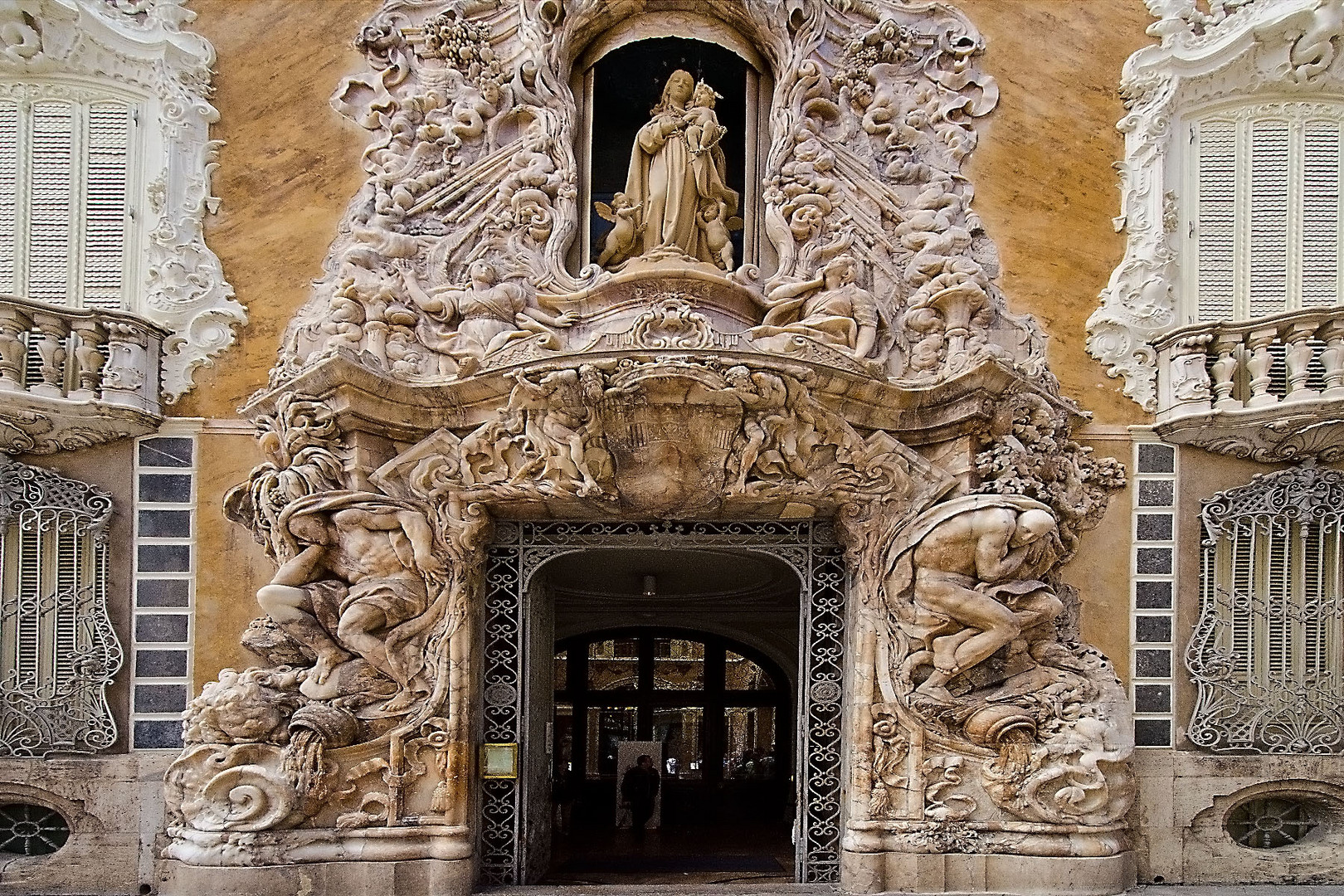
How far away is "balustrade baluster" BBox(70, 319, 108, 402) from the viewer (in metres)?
8.58

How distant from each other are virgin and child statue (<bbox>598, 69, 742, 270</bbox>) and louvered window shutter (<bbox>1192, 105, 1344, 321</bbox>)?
3.47 metres

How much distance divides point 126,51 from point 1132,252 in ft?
24.2

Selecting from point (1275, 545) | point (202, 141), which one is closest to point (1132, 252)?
point (1275, 545)

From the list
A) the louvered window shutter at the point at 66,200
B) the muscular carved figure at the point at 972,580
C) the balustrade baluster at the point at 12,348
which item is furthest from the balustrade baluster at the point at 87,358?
the muscular carved figure at the point at 972,580

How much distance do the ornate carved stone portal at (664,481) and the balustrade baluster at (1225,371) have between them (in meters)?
0.84

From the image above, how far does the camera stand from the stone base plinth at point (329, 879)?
7945 mm

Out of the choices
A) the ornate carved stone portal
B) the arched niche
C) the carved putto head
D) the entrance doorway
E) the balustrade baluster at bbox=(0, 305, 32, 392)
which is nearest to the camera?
the ornate carved stone portal

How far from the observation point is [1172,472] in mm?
8922

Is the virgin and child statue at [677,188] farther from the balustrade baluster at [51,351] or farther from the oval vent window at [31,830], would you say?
the oval vent window at [31,830]

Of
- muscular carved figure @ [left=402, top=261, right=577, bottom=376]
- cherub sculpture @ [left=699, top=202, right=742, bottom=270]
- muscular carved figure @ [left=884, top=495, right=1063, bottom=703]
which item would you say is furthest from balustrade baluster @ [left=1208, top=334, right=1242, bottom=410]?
muscular carved figure @ [left=402, top=261, right=577, bottom=376]

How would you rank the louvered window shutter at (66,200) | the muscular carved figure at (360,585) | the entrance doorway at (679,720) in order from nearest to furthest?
the muscular carved figure at (360,585) < the louvered window shutter at (66,200) < the entrance doorway at (679,720)

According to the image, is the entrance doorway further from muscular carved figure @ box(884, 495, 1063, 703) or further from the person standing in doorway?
muscular carved figure @ box(884, 495, 1063, 703)

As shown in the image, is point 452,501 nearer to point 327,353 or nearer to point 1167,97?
point 327,353

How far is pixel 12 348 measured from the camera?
8406 mm
